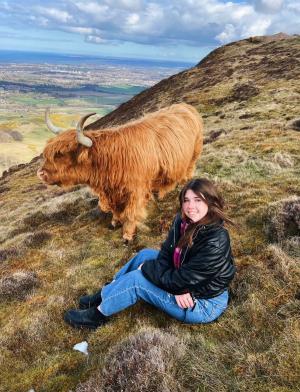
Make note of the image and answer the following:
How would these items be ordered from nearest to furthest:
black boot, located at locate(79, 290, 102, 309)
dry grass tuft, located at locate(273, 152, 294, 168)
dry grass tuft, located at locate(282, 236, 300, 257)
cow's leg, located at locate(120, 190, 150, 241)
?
black boot, located at locate(79, 290, 102, 309) → dry grass tuft, located at locate(282, 236, 300, 257) → cow's leg, located at locate(120, 190, 150, 241) → dry grass tuft, located at locate(273, 152, 294, 168)

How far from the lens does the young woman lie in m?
4.53

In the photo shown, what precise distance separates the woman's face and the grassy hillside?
124 centimetres

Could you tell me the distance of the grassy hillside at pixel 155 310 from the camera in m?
3.75

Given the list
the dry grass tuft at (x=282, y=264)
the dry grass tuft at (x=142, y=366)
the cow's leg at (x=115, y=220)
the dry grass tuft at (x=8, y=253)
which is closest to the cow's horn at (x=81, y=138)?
the cow's leg at (x=115, y=220)

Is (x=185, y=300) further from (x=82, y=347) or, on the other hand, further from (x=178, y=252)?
(x=82, y=347)

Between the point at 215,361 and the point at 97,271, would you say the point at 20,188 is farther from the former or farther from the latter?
the point at 215,361

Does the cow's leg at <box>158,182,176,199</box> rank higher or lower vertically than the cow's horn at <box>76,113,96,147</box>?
lower

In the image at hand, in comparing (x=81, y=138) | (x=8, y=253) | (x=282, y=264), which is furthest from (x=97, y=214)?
(x=282, y=264)

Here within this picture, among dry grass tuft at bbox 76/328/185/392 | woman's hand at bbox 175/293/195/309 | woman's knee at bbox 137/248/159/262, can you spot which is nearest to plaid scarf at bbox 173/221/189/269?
woman's hand at bbox 175/293/195/309

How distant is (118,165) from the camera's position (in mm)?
8148

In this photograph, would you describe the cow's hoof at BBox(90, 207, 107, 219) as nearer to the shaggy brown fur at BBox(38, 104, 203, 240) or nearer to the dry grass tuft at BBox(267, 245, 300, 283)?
the shaggy brown fur at BBox(38, 104, 203, 240)

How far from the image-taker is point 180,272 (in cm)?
457

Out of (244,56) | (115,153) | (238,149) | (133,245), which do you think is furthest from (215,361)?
(244,56)

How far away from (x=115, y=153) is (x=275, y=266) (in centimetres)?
410
